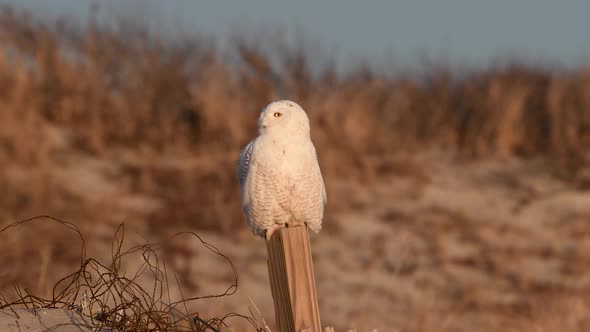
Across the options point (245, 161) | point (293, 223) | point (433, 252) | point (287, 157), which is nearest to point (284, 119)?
point (287, 157)

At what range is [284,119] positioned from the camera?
86.1 inches

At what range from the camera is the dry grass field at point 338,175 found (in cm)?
725

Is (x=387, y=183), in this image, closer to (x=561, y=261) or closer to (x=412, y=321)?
(x=561, y=261)

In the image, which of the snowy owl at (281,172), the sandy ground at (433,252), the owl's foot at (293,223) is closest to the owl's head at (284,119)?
the snowy owl at (281,172)

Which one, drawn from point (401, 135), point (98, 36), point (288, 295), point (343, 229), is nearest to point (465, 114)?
point (401, 135)

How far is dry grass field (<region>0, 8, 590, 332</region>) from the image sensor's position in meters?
7.25

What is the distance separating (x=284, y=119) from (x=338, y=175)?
653cm

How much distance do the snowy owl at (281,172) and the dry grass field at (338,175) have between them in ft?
13.3

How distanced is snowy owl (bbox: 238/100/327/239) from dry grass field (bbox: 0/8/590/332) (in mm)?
4052

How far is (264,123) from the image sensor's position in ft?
7.25

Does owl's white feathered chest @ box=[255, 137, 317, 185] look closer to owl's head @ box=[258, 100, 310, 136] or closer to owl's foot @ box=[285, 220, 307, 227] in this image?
owl's head @ box=[258, 100, 310, 136]

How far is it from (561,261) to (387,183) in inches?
71.1

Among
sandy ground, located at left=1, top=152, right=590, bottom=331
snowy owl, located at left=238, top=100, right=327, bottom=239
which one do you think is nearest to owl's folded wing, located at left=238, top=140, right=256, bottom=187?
snowy owl, located at left=238, top=100, right=327, bottom=239

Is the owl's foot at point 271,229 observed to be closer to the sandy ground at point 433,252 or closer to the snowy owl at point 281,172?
the snowy owl at point 281,172
